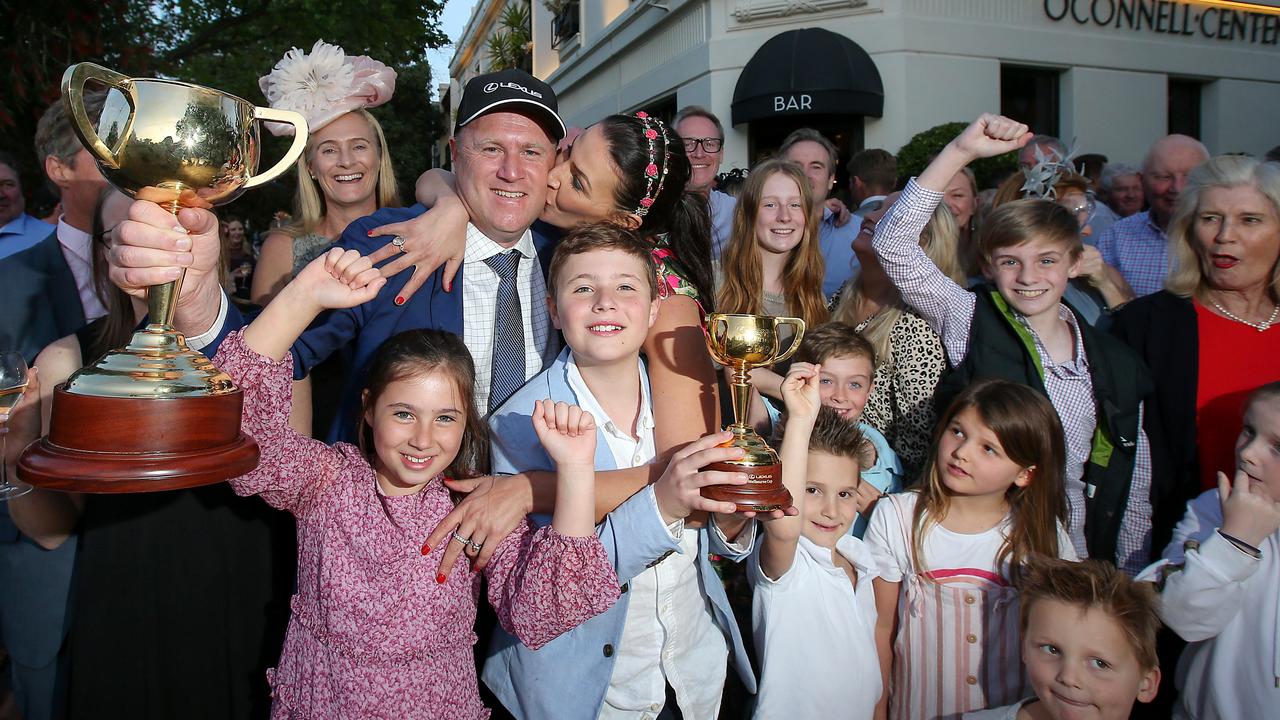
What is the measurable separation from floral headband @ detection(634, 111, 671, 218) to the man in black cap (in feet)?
0.95

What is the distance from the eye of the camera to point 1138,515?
3.19 meters

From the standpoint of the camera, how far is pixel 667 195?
2.67m

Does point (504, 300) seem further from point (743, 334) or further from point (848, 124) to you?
point (848, 124)

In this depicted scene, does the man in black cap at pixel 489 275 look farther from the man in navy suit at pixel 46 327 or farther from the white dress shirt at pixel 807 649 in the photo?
the white dress shirt at pixel 807 649

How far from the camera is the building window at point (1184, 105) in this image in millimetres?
14359

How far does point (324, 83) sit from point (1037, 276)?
307cm

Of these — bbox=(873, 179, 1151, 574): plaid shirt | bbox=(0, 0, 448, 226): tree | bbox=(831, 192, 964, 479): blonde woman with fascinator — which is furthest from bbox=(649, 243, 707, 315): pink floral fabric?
bbox=(0, 0, 448, 226): tree

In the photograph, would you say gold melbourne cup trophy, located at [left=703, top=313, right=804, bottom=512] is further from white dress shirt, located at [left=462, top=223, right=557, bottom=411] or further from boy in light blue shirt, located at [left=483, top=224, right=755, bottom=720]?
white dress shirt, located at [left=462, top=223, right=557, bottom=411]

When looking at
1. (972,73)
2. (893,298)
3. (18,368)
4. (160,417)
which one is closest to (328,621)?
(160,417)

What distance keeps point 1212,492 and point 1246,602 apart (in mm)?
428

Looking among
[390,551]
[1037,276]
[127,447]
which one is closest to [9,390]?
[127,447]

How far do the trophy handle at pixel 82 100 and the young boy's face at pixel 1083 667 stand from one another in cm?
268

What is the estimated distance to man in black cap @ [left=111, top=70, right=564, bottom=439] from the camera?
240cm

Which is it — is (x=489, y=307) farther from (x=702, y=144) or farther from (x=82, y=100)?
(x=702, y=144)
